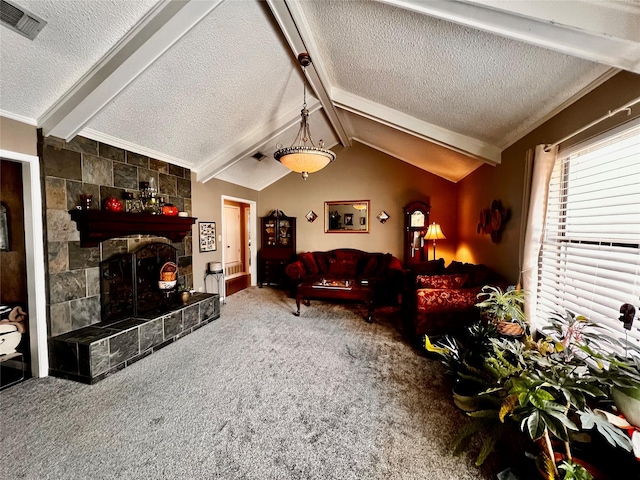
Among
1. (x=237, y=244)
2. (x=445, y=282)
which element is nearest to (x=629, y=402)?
(x=445, y=282)

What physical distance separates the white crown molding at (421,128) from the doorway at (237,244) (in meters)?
3.94

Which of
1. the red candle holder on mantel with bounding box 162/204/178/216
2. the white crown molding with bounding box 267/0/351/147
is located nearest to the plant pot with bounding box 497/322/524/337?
the white crown molding with bounding box 267/0/351/147

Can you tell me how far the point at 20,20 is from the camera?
1.76 meters

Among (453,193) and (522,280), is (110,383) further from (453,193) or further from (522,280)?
(453,193)

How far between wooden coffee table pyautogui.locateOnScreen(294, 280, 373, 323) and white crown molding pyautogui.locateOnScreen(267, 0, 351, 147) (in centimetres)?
282

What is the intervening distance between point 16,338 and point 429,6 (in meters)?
4.59

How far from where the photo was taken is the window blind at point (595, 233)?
1.56 m

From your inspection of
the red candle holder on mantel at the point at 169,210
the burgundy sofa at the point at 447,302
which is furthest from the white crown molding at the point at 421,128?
the red candle holder on mantel at the point at 169,210

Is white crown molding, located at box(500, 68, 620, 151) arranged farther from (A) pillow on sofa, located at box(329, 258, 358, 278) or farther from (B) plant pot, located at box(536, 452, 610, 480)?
(A) pillow on sofa, located at box(329, 258, 358, 278)

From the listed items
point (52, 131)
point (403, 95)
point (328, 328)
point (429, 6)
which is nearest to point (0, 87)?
point (52, 131)

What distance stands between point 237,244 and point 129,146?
13.8 feet

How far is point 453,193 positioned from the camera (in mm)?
5344

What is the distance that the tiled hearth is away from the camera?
2389 mm

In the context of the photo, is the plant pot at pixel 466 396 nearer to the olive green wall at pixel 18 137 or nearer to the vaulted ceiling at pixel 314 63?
the vaulted ceiling at pixel 314 63
